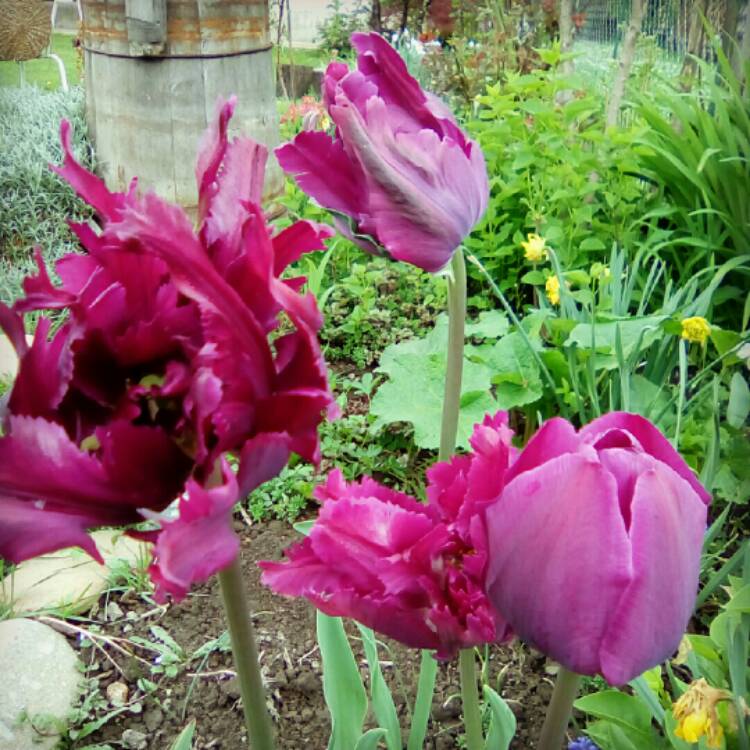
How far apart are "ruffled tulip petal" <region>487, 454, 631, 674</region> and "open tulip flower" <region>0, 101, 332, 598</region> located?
0.34 ft

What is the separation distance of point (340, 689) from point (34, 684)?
2.53ft

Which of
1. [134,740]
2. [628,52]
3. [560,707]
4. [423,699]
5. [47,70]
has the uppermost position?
[628,52]

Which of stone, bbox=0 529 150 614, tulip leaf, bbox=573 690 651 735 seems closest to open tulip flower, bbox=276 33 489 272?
tulip leaf, bbox=573 690 651 735

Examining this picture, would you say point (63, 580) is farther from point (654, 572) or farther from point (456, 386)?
point (654, 572)

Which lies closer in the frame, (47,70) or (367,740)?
(367,740)

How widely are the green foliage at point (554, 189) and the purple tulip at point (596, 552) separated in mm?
2030

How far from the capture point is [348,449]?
190 centimetres

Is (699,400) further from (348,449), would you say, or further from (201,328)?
(201,328)

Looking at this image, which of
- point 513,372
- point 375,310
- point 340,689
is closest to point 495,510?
point 340,689

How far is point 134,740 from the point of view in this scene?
49.4 inches

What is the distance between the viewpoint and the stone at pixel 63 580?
152 cm

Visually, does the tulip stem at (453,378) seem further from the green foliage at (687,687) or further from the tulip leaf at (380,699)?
the green foliage at (687,687)

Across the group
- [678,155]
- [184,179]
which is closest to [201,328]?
[678,155]

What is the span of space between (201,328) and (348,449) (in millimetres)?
1502
